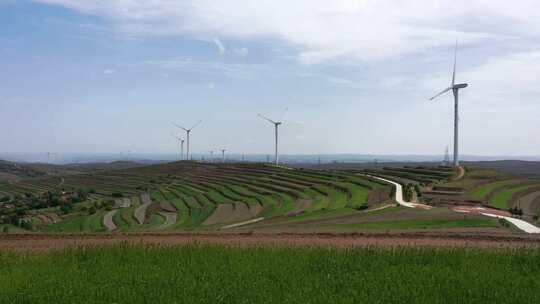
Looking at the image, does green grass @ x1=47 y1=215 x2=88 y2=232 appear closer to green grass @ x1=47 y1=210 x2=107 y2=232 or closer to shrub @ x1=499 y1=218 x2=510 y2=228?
green grass @ x1=47 y1=210 x2=107 y2=232

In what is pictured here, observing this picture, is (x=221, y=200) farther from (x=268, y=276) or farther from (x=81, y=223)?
(x=268, y=276)

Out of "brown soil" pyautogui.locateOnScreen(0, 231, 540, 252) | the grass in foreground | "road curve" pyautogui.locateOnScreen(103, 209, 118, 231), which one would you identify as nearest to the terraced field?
"road curve" pyautogui.locateOnScreen(103, 209, 118, 231)

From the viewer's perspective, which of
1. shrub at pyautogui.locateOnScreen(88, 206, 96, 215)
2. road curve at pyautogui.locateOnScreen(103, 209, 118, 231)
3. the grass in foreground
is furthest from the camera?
shrub at pyautogui.locateOnScreen(88, 206, 96, 215)

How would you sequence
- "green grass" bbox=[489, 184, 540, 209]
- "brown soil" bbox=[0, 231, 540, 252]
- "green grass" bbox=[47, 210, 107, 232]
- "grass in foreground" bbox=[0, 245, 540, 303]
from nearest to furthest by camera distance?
"grass in foreground" bbox=[0, 245, 540, 303] < "brown soil" bbox=[0, 231, 540, 252] < "green grass" bbox=[489, 184, 540, 209] < "green grass" bbox=[47, 210, 107, 232]

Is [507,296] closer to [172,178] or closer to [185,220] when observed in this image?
[185,220]

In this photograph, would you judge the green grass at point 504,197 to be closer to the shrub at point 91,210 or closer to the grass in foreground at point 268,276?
the grass in foreground at point 268,276

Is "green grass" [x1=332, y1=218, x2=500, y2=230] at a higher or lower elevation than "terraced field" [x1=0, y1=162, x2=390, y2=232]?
higher

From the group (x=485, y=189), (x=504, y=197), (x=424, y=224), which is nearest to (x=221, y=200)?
(x=485, y=189)
